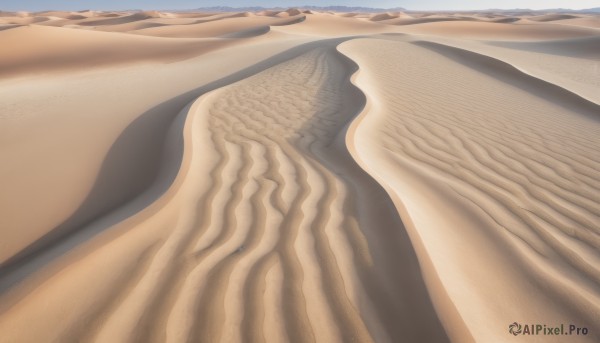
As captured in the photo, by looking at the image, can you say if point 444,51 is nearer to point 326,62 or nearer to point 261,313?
point 326,62

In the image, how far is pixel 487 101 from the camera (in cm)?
671

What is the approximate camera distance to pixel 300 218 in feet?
8.76

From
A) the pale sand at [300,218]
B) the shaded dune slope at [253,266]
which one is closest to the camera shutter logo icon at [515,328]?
the pale sand at [300,218]

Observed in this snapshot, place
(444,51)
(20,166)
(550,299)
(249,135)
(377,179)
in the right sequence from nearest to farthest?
(550,299) < (377,179) < (20,166) < (249,135) < (444,51)

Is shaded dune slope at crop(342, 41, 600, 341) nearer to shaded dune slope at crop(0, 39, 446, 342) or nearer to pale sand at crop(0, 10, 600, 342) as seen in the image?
pale sand at crop(0, 10, 600, 342)

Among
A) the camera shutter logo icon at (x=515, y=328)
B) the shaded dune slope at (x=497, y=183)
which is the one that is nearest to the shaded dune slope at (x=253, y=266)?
the shaded dune slope at (x=497, y=183)

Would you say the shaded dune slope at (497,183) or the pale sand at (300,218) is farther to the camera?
the shaded dune slope at (497,183)

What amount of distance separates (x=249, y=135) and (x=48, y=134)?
2.92 metres

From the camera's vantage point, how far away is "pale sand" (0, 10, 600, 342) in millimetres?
1804

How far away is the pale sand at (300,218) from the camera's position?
5.92 feet

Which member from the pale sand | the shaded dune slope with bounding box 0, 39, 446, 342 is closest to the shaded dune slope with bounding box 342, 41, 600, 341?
the pale sand

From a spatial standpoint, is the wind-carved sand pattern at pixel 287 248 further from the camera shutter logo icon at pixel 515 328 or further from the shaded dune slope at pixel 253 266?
the camera shutter logo icon at pixel 515 328

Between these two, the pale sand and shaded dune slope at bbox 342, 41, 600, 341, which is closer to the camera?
the pale sand

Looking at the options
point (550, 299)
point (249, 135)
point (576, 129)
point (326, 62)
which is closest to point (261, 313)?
point (550, 299)
